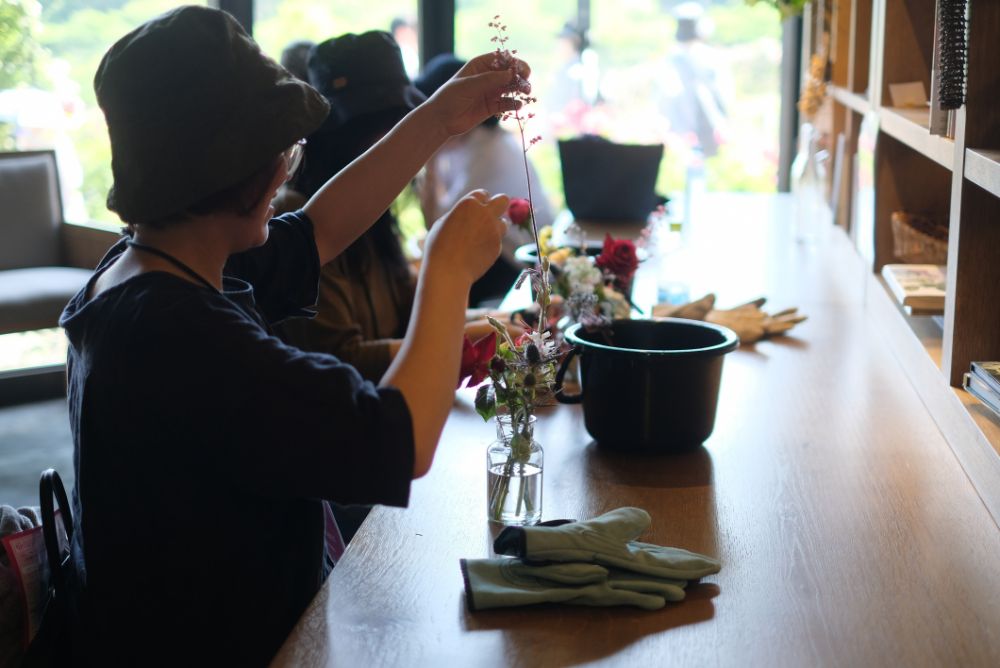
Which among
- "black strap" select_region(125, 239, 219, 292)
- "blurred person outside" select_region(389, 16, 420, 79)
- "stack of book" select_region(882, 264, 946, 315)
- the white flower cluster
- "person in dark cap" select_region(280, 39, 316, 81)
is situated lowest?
"stack of book" select_region(882, 264, 946, 315)

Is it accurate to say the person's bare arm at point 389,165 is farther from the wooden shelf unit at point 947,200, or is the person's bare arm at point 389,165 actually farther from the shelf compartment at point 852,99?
the shelf compartment at point 852,99

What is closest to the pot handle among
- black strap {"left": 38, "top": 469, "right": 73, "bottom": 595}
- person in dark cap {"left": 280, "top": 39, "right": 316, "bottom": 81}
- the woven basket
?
black strap {"left": 38, "top": 469, "right": 73, "bottom": 595}

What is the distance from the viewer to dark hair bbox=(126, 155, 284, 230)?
3.25ft

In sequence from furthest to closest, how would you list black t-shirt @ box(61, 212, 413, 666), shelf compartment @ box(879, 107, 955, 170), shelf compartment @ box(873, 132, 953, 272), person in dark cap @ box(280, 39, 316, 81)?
1. person in dark cap @ box(280, 39, 316, 81)
2. shelf compartment @ box(873, 132, 953, 272)
3. shelf compartment @ box(879, 107, 955, 170)
4. black t-shirt @ box(61, 212, 413, 666)

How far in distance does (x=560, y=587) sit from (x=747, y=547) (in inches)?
9.6

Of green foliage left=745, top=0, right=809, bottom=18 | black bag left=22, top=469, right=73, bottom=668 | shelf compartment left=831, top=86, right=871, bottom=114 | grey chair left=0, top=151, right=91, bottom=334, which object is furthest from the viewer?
grey chair left=0, top=151, right=91, bottom=334

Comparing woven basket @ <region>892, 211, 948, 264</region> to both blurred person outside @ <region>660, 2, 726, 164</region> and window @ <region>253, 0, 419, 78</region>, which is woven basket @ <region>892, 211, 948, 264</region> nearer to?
window @ <region>253, 0, 419, 78</region>

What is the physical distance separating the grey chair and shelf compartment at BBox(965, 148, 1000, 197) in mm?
3706

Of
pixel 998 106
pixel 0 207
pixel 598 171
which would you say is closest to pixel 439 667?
pixel 998 106

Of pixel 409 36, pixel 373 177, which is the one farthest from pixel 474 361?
pixel 409 36

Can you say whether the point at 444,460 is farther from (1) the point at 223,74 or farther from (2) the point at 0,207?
(2) the point at 0,207

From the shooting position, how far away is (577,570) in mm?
1049

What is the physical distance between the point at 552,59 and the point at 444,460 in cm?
515

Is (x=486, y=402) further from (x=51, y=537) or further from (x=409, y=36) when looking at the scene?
(x=409, y=36)
